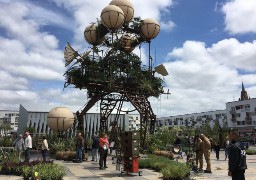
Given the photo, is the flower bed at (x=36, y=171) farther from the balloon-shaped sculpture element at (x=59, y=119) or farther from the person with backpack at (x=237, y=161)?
the person with backpack at (x=237, y=161)

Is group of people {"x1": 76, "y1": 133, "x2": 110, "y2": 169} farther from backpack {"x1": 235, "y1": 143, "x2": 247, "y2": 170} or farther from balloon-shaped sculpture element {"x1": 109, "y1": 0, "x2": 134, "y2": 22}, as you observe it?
balloon-shaped sculpture element {"x1": 109, "y1": 0, "x2": 134, "y2": 22}

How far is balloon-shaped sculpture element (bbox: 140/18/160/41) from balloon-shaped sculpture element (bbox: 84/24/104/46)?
352 centimetres

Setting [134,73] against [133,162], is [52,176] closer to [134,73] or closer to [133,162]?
[133,162]

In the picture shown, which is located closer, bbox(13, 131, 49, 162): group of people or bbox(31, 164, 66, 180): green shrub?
bbox(31, 164, 66, 180): green shrub

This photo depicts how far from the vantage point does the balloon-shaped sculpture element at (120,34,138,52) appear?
25550 mm

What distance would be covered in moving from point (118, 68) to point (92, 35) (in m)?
3.67

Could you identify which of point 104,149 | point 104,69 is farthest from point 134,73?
point 104,149

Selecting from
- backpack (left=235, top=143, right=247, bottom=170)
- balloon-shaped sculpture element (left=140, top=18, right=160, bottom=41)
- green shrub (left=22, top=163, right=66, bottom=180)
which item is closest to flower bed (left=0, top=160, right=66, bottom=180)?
green shrub (left=22, top=163, right=66, bottom=180)

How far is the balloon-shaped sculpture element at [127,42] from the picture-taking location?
25550 mm

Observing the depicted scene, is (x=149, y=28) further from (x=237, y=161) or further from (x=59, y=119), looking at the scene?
(x=237, y=161)

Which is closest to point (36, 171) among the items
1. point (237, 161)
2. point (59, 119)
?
Answer: point (237, 161)

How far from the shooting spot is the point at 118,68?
79.5 feet

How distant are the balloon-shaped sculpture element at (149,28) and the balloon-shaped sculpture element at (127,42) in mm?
1334

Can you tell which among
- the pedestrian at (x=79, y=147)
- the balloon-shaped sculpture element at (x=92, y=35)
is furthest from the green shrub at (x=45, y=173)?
the balloon-shaped sculpture element at (x=92, y=35)
